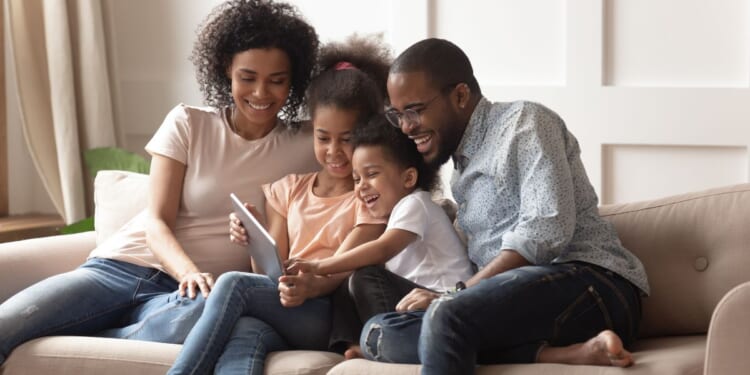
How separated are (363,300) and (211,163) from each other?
61cm

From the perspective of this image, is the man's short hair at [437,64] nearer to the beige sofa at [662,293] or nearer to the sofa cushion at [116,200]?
the beige sofa at [662,293]

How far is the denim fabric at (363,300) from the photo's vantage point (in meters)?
2.35

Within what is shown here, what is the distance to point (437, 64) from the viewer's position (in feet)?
7.77

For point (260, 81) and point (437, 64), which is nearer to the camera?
point (437, 64)

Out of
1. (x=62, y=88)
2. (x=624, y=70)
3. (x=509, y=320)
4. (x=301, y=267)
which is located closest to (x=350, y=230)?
(x=301, y=267)

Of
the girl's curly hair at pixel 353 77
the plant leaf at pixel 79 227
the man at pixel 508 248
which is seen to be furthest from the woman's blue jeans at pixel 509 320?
the plant leaf at pixel 79 227

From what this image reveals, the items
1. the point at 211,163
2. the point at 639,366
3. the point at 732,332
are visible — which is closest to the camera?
the point at 732,332

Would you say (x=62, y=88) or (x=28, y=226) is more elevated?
(x=62, y=88)

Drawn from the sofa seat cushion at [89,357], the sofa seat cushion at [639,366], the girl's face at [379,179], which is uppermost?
the girl's face at [379,179]

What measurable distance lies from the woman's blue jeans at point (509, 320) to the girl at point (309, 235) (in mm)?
207

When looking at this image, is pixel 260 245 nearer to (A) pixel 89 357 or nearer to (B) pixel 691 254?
(A) pixel 89 357

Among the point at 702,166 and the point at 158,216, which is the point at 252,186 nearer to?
the point at 158,216

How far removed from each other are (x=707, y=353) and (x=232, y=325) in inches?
38.4

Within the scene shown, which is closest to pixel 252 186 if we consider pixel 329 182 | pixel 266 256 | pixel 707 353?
pixel 329 182
